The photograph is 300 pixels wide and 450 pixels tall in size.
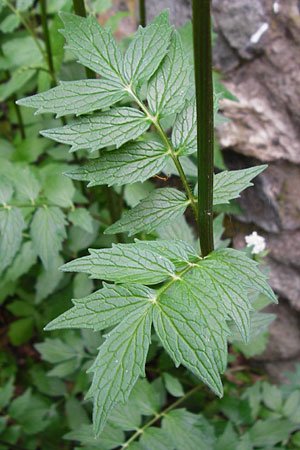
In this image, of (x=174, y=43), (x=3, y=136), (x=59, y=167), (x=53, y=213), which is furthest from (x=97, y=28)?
(x=3, y=136)

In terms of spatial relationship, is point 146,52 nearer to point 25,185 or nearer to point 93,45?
point 93,45

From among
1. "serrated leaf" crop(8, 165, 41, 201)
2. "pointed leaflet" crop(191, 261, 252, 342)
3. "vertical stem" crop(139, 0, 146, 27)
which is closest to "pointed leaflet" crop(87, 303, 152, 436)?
"pointed leaflet" crop(191, 261, 252, 342)

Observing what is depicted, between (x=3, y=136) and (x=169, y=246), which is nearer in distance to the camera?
(x=169, y=246)

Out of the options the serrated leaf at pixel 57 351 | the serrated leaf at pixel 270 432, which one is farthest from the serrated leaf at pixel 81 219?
the serrated leaf at pixel 270 432

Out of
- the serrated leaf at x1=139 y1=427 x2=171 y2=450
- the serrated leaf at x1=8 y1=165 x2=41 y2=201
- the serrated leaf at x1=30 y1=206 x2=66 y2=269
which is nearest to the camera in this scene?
the serrated leaf at x1=139 y1=427 x2=171 y2=450

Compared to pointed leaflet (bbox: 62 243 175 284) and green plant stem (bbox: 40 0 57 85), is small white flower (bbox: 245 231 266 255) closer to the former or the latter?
pointed leaflet (bbox: 62 243 175 284)

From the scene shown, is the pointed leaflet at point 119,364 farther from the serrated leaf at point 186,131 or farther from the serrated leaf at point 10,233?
the serrated leaf at point 10,233

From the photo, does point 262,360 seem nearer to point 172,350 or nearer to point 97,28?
point 172,350
